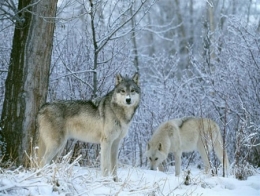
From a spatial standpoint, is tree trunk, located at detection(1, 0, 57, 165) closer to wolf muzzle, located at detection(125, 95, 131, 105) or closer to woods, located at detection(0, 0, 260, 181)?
woods, located at detection(0, 0, 260, 181)

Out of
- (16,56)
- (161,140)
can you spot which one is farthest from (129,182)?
(161,140)

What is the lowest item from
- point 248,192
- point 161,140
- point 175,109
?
point 248,192

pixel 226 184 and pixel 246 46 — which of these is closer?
pixel 226 184

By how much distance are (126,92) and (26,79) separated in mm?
1774

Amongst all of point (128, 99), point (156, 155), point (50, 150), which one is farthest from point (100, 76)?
point (50, 150)

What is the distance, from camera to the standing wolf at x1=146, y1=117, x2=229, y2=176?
9.59m

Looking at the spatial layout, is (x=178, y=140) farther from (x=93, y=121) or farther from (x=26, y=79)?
(x=26, y=79)

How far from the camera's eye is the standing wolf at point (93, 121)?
7254 mm

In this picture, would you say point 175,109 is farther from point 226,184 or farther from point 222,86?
point 226,184

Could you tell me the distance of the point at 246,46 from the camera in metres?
10.6

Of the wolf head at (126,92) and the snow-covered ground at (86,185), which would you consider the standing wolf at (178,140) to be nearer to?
the wolf head at (126,92)

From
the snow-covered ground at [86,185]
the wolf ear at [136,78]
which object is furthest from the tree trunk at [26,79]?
the snow-covered ground at [86,185]

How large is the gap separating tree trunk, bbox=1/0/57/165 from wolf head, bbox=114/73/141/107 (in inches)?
53.3

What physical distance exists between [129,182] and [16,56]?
3.59 metres
